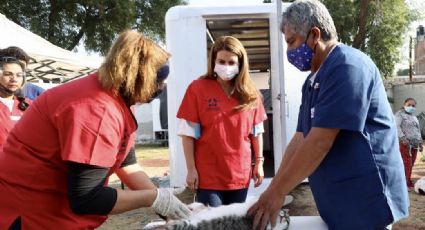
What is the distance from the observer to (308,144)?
5.68ft

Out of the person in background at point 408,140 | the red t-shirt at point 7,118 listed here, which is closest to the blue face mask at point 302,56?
the red t-shirt at point 7,118

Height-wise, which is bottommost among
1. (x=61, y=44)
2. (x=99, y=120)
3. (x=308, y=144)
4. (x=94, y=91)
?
(x=308, y=144)

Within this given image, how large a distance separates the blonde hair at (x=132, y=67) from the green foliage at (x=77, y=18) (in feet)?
60.2

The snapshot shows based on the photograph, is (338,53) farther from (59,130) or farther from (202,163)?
(202,163)

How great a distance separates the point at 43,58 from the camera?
378 inches

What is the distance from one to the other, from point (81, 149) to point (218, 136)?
5.10 ft

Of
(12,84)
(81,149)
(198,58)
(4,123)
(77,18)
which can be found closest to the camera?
(81,149)

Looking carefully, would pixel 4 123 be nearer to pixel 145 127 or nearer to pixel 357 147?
pixel 357 147

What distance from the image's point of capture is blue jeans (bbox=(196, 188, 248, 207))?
119 inches

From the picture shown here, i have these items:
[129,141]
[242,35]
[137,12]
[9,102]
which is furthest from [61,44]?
[129,141]

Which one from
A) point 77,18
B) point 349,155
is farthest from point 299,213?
point 77,18

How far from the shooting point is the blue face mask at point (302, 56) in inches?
77.2

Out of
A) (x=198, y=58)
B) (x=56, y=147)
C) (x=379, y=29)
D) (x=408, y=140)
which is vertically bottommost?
(x=408, y=140)

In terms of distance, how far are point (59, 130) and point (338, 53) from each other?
1066mm
